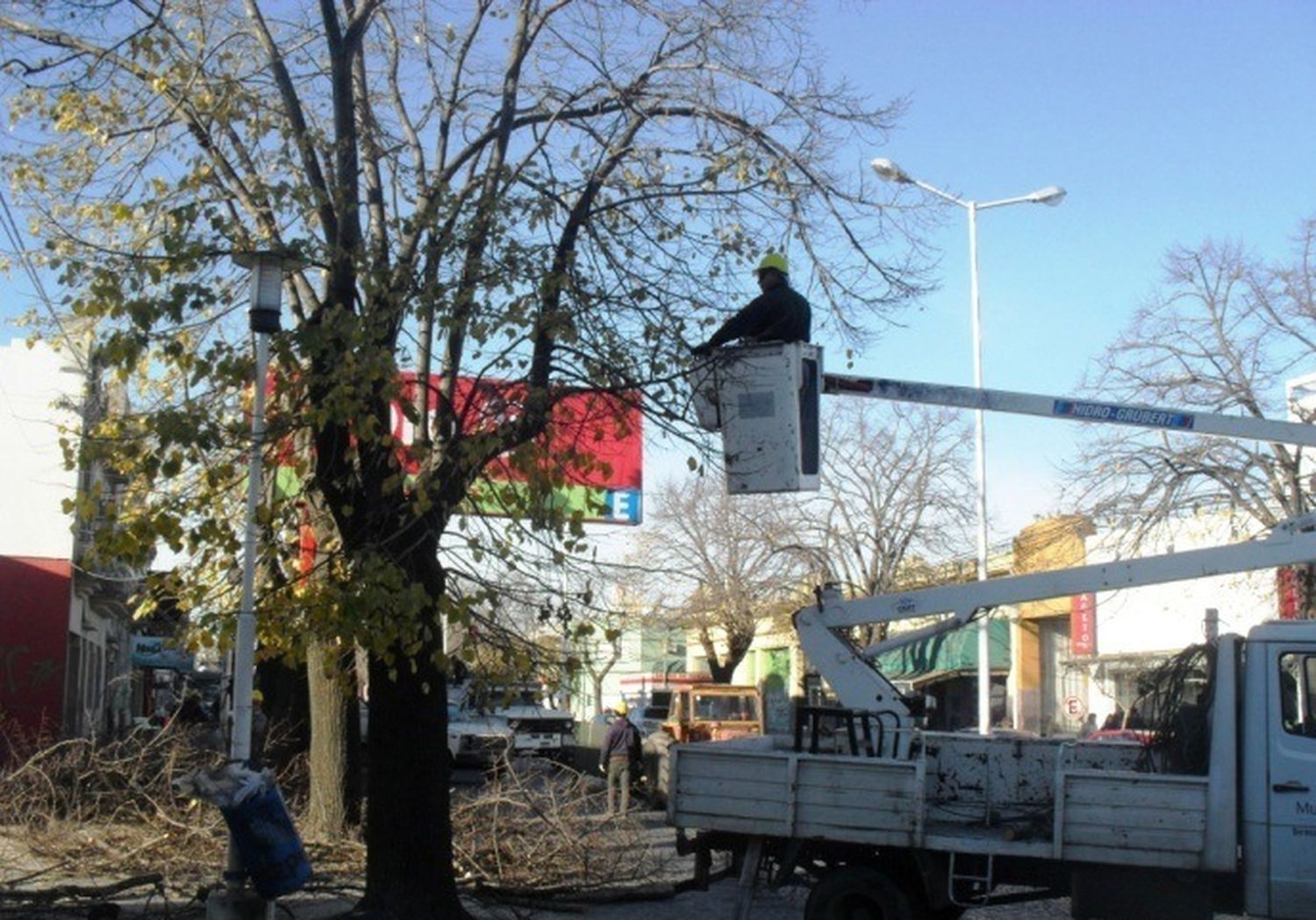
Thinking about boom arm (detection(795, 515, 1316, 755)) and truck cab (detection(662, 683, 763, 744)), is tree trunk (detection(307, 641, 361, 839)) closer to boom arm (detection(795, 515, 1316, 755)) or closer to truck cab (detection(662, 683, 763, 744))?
boom arm (detection(795, 515, 1316, 755))

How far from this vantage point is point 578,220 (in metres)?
11.2

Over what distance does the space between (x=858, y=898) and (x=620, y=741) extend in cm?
1031

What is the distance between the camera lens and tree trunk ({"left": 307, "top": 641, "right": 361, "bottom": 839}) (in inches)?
586

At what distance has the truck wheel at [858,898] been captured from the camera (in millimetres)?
10398

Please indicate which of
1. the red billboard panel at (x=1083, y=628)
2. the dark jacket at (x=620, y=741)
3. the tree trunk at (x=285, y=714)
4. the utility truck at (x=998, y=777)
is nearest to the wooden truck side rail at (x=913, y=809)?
the utility truck at (x=998, y=777)

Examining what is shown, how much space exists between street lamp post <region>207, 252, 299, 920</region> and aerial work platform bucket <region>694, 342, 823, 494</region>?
2.90 m

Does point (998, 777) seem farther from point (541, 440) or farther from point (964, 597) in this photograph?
point (541, 440)

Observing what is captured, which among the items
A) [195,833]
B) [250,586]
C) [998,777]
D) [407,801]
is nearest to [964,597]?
[998,777]

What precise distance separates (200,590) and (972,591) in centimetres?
551

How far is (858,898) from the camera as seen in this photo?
1055cm

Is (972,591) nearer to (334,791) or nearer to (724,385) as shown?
(724,385)

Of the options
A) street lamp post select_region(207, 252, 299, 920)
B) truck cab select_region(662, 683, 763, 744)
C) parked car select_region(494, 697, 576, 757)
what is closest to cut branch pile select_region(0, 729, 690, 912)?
street lamp post select_region(207, 252, 299, 920)

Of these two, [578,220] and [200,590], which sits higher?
[578,220]

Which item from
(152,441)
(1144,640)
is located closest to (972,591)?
(152,441)
